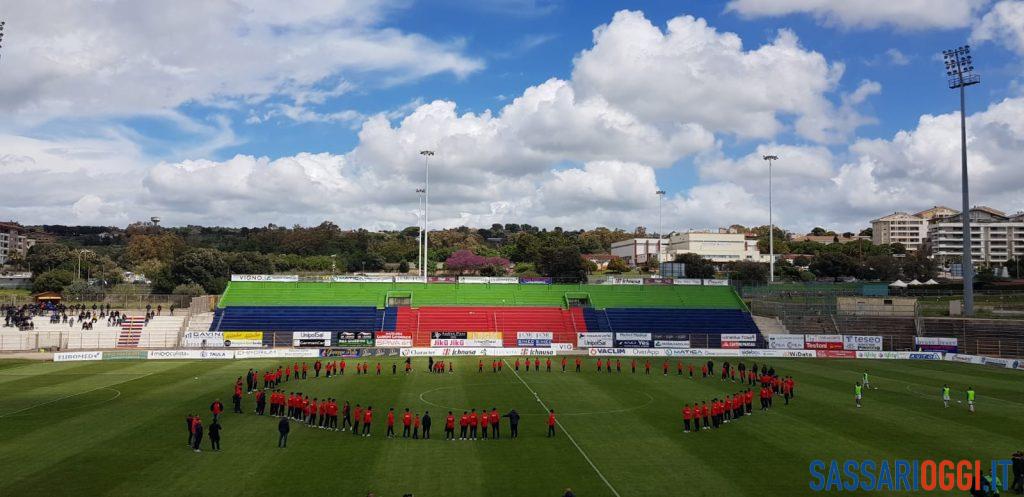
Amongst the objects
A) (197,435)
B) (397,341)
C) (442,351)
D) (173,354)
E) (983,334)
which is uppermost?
(983,334)

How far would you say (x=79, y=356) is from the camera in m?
51.8

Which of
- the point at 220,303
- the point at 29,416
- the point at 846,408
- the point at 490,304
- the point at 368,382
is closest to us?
the point at 29,416

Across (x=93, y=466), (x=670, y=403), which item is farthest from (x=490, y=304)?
(x=93, y=466)

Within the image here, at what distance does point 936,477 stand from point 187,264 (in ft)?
308

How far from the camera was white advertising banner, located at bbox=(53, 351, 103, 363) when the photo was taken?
50812mm

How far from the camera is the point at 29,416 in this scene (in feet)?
97.1

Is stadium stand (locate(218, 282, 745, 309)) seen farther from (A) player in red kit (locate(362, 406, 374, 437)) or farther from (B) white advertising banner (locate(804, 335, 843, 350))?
(A) player in red kit (locate(362, 406, 374, 437))

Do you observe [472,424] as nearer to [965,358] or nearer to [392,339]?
[392,339]

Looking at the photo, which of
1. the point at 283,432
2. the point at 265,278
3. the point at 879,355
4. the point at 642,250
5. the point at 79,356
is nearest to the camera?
the point at 283,432

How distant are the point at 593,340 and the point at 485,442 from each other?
3857 cm

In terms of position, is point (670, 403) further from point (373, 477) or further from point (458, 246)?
point (458, 246)

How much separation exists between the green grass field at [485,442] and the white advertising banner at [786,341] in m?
18.1

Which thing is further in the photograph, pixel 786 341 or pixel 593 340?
pixel 593 340

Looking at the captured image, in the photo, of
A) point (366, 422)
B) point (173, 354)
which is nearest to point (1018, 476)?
point (366, 422)
